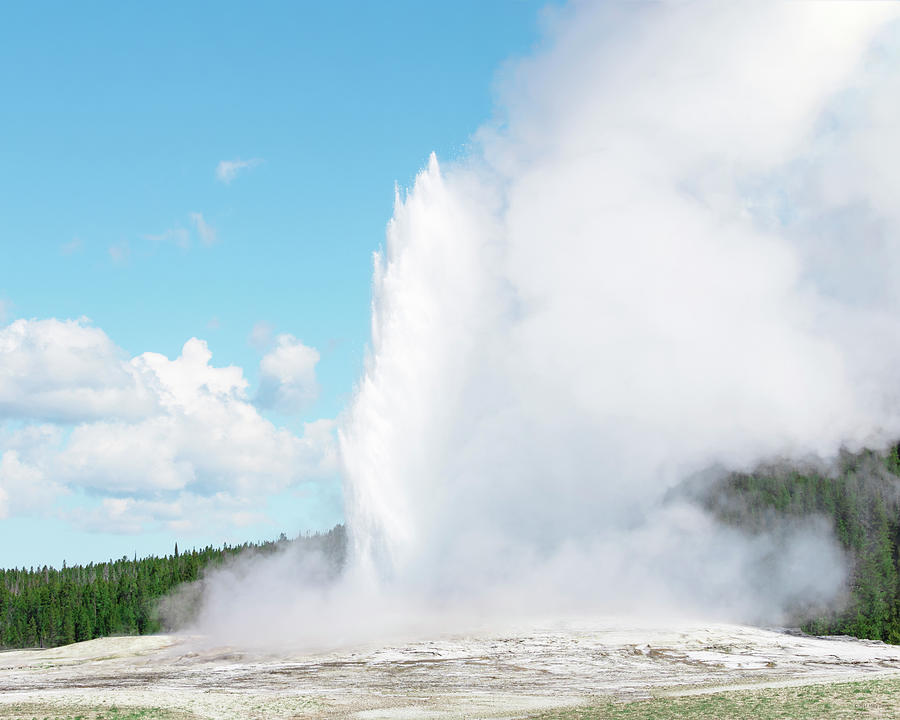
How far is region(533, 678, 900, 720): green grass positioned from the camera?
28.9 metres

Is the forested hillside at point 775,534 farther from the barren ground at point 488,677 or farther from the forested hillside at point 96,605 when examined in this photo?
the barren ground at point 488,677

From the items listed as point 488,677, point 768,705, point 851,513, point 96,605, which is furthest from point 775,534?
point 96,605

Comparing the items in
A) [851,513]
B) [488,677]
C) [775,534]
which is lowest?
[488,677]

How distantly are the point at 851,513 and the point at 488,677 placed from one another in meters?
67.6

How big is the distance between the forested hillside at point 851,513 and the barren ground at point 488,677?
29.5 m

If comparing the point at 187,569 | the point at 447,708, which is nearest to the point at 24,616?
the point at 187,569

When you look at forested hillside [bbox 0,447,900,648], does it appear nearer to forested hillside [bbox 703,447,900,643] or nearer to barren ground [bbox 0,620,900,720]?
forested hillside [bbox 703,447,900,643]

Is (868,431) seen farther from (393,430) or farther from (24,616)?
(24,616)

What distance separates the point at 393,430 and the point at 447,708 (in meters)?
36.9

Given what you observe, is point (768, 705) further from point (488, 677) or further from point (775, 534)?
point (775, 534)

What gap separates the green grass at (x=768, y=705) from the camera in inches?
1139

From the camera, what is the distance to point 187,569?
122 meters

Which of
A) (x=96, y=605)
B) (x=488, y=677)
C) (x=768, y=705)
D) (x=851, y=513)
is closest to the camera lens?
(x=768, y=705)

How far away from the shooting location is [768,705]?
31359mm
